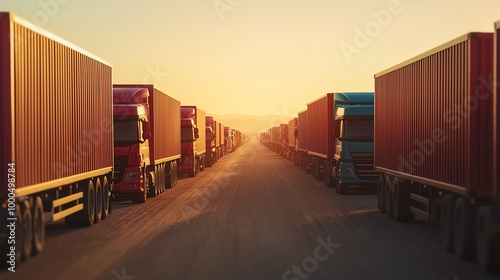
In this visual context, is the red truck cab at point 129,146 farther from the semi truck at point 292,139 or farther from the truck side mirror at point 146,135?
the semi truck at point 292,139

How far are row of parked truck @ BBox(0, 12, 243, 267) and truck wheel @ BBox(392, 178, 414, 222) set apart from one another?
7.42 m

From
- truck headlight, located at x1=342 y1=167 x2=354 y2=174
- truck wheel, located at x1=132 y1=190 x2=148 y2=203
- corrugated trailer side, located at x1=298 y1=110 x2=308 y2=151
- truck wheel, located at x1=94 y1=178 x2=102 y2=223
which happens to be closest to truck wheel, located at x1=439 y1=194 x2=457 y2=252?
truck wheel, located at x1=94 y1=178 x2=102 y2=223

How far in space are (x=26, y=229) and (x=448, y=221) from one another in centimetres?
750

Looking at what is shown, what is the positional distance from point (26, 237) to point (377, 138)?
11.9 metres

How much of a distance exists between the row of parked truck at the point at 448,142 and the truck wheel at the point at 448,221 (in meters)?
0.02

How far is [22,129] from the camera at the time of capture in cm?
1183

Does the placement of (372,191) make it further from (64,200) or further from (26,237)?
(26,237)

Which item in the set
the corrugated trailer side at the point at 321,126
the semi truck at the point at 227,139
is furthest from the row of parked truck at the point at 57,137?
the semi truck at the point at 227,139

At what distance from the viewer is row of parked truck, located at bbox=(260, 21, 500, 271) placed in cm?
1175

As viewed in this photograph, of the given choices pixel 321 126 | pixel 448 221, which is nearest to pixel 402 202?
pixel 448 221

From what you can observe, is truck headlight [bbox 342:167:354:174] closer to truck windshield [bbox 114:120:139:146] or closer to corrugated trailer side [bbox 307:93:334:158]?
corrugated trailer side [bbox 307:93:334:158]

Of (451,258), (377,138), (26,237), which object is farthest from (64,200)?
(377,138)

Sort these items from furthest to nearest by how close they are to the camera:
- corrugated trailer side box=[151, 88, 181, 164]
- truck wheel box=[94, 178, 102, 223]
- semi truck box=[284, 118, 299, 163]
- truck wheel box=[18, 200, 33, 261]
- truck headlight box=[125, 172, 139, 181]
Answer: semi truck box=[284, 118, 299, 163] < corrugated trailer side box=[151, 88, 181, 164] < truck headlight box=[125, 172, 139, 181] < truck wheel box=[94, 178, 102, 223] < truck wheel box=[18, 200, 33, 261]

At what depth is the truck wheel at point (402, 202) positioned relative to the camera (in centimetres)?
1762
